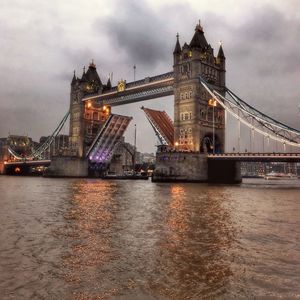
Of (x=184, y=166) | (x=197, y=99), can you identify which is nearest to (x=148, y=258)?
(x=184, y=166)

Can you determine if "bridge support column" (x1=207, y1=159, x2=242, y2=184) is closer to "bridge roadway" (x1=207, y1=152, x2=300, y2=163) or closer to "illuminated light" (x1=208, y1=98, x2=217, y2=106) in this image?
"bridge roadway" (x1=207, y1=152, x2=300, y2=163)

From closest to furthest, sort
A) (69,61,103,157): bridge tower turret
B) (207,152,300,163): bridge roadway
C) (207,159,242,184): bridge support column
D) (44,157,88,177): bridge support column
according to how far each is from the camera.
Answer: (207,152,300,163): bridge roadway → (207,159,242,184): bridge support column → (44,157,88,177): bridge support column → (69,61,103,157): bridge tower turret

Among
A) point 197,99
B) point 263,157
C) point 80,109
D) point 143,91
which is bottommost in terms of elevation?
point 263,157

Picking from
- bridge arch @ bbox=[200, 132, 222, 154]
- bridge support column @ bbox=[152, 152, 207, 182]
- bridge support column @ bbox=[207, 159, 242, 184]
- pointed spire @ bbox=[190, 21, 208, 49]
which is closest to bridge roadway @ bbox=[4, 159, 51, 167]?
bridge support column @ bbox=[152, 152, 207, 182]

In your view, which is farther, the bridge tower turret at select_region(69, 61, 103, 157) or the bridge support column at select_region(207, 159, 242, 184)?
the bridge tower turret at select_region(69, 61, 103, 157)

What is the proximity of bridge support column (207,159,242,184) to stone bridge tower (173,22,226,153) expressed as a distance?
3.26 m

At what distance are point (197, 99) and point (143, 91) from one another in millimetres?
15691

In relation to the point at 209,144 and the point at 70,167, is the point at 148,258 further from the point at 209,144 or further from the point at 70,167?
the point at 70,167

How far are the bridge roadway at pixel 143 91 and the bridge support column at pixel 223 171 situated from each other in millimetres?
17133

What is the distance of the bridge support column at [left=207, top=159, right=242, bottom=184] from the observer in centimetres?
6469

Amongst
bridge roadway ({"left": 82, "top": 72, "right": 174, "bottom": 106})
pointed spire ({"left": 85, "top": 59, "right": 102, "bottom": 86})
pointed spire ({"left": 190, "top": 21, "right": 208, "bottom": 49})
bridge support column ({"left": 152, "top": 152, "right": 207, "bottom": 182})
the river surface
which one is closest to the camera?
the river surface

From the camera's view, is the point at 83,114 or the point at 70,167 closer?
the point at 70,167

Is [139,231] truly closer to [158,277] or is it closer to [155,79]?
[158,277]

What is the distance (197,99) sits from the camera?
66125 millimetres
